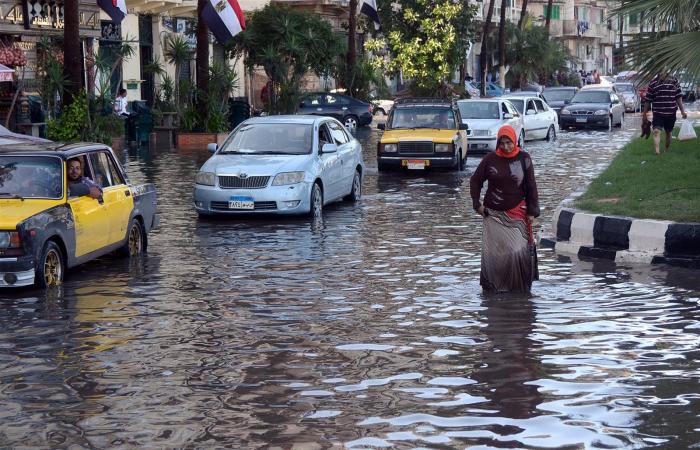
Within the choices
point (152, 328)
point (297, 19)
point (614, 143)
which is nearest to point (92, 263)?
point (152, 328)

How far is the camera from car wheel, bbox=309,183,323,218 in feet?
61.8

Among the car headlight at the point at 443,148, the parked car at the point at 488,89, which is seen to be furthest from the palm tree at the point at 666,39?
the parked car at the point at 488,89

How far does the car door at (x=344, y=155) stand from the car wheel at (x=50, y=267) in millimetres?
8154

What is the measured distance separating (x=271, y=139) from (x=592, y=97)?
30267 millimetres

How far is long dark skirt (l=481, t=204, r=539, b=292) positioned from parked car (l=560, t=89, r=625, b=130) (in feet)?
116

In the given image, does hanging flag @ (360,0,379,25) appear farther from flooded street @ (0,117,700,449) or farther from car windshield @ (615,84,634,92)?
flooded street @ (0,117,700,449)

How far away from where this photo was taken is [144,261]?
14.7m

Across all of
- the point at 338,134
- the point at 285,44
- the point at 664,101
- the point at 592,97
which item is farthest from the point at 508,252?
the point at 592,97

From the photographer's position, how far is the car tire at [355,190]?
70.1 ft

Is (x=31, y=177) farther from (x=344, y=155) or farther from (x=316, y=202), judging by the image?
(x=344, y=155)

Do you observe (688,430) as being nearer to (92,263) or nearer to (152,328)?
(152,328)

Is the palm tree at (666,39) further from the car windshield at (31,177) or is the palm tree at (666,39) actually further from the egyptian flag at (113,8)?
the egyptian flag at (113,8)

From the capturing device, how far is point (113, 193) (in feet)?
47.0

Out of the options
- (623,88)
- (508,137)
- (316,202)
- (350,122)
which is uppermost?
(623,88)
